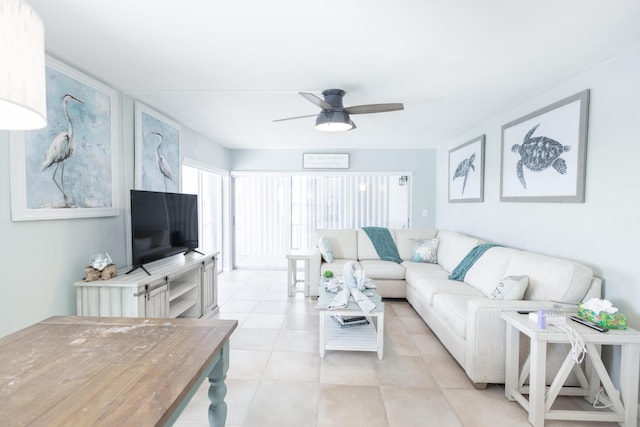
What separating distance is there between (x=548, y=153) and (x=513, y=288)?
1282 millimetres

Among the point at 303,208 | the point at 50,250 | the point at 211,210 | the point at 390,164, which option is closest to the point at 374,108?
the point at 50,250

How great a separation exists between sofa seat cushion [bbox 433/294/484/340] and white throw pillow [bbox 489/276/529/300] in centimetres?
28

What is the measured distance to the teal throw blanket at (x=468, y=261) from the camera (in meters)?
3.24

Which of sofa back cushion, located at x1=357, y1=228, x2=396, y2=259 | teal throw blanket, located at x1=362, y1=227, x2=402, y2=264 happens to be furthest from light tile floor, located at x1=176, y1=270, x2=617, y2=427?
sofa back cushion, located at x1=357, y1=228, x2=396, y2=259

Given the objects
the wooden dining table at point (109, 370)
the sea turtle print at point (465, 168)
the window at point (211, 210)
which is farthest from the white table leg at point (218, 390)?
the window at point (211, 210)

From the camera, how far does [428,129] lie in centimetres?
417

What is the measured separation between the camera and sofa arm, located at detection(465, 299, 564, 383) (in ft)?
6.89

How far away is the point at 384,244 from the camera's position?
4598 millimetres

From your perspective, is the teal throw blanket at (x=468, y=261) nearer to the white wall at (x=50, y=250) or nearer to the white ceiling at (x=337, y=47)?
the white ceiling at (x=337, y=47)

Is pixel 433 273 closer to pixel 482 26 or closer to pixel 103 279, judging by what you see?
pixel 482 26

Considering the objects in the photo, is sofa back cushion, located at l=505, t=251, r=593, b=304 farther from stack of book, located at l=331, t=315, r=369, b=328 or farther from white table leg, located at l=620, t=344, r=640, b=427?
stack of book, located at l=331, t=315, r=369, b=328

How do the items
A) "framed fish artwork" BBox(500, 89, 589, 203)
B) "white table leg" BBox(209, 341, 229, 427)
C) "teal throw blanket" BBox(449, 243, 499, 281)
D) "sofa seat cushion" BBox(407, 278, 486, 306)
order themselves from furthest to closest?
"teal throw blanket" BBox(449, 243, 499, 281) → "sofa seat cushion" BBox(407, 278, 486, 306) → "framed fish artwork" BBox(500, 89, 589, 203) → "white table leg" BBox(209, 341, 229, 427)

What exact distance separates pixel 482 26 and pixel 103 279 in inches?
123

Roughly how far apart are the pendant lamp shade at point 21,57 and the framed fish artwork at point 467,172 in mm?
4136
